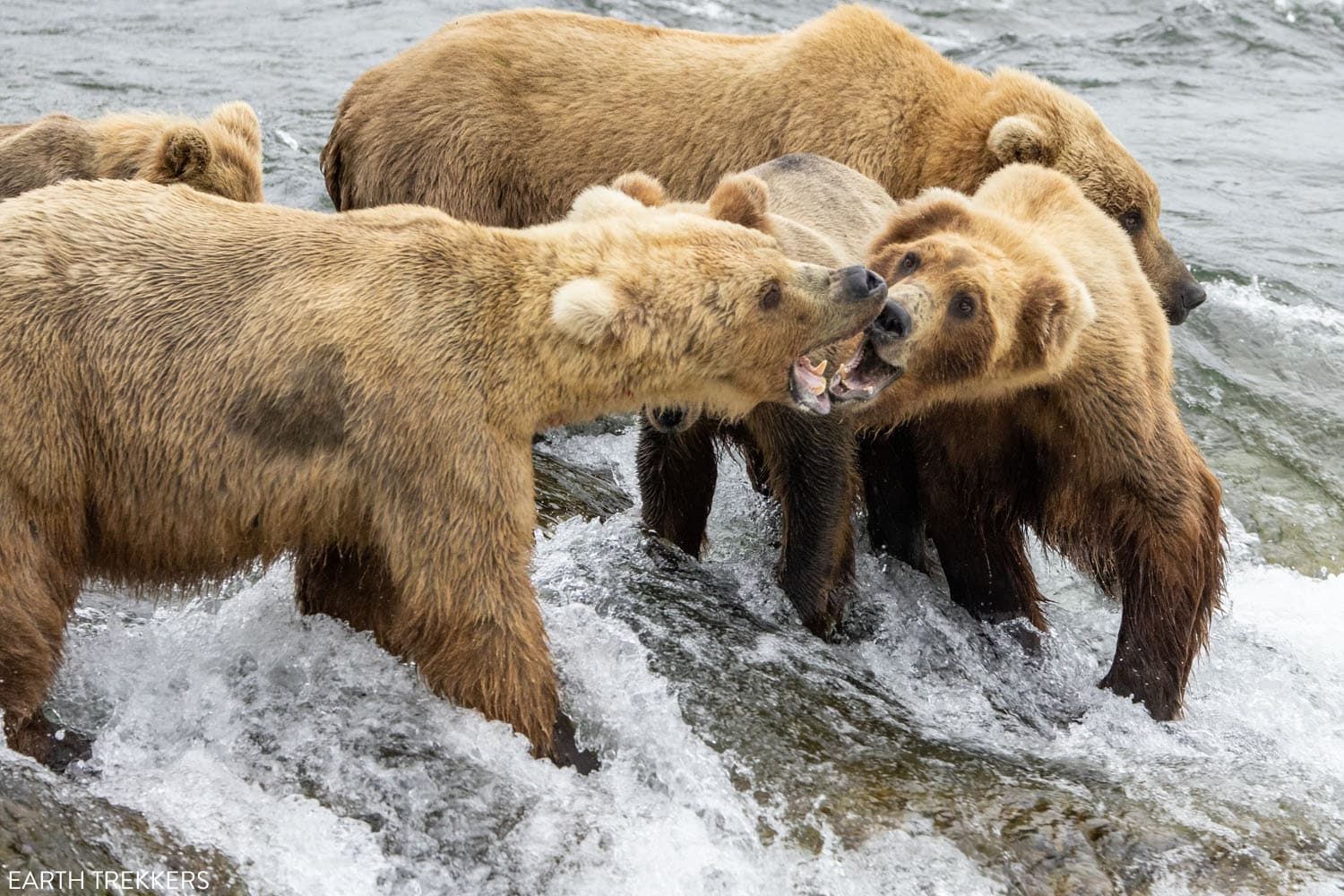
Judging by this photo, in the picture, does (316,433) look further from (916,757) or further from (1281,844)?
(1281,844)

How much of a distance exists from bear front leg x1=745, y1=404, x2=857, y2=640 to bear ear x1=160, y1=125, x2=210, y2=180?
3.26 metres

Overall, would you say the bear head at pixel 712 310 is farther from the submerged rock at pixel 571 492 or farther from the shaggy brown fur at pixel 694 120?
the shaggy brown fur at pixel 694 120

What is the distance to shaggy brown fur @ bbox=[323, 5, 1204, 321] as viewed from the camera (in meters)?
8.36

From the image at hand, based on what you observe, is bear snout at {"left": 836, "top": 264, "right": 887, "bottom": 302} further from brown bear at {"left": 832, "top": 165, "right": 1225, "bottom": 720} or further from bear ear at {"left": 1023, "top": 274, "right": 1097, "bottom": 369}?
bear ear at {"left": 1023, "top": 274, "right": 1097, "bottom": 369}

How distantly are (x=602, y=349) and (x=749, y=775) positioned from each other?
1.51 m

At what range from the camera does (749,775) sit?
17.8 ft

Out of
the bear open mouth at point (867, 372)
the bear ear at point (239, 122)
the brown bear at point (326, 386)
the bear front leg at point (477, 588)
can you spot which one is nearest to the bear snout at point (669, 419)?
the bear open mouth at point (867, 372)

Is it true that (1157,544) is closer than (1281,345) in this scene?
Yes

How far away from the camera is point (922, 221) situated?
6.52 meters

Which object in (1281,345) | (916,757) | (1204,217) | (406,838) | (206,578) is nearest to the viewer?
(406,838)

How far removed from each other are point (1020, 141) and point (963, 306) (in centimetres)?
235

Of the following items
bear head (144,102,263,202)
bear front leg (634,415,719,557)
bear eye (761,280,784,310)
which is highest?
bear eye (761,280,784,310)

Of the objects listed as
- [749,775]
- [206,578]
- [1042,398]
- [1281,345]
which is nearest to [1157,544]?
[1042,398]

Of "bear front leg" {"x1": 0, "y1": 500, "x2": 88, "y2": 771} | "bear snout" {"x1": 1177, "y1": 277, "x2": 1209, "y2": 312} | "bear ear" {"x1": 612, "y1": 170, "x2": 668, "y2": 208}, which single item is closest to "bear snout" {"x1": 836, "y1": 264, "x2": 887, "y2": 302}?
"bear ear" {"x1": 612, "y1": 170, "x2": 668, "y2": 208}
